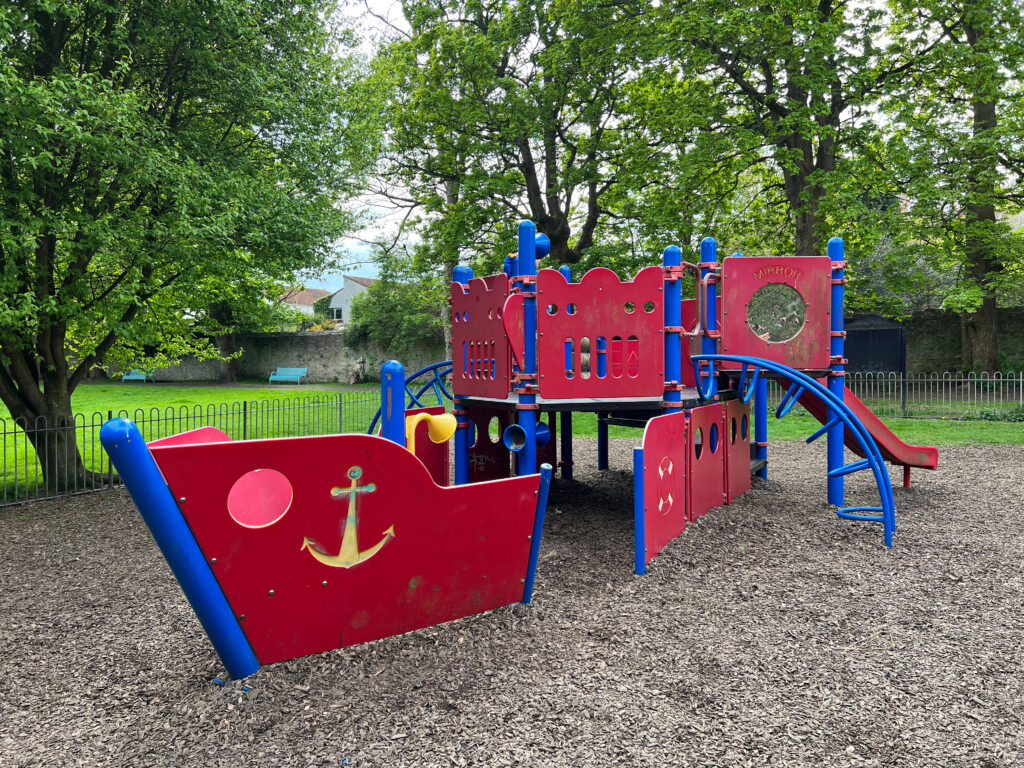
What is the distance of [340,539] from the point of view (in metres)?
2.87

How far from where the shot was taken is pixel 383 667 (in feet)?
10.5

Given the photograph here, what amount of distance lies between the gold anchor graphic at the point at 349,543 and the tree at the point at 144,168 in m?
4.41

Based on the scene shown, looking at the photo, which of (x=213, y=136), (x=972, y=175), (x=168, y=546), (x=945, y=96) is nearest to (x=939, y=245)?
(x=972, y=175)

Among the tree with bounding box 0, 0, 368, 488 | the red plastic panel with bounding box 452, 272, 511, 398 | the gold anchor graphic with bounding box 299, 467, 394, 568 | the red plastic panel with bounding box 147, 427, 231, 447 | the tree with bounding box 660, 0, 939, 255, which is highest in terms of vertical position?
the tree with bounding box 660, 0, 939, 255

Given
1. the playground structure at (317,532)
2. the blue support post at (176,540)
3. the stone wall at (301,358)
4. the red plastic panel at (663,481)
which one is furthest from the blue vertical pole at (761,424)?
the stone wall at (301,358)

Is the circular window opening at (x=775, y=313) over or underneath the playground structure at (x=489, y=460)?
over

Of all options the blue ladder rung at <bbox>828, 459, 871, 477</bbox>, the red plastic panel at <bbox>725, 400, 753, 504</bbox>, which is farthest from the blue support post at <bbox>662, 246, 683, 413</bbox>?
the blue ladder rung at <bbox>828, 459, 871, 477</bbox>

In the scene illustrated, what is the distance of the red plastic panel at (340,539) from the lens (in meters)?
2.50

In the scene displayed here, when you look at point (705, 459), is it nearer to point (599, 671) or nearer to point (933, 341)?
point (599, 671)

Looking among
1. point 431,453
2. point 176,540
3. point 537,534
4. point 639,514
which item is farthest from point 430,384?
point 176,540

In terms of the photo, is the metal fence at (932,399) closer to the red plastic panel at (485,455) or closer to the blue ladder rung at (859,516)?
the blue ladder rung at (859,516)

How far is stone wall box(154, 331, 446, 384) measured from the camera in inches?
1097

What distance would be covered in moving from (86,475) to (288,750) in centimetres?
724

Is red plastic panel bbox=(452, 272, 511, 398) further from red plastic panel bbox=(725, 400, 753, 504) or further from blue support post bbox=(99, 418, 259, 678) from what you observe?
blue support post bbox=(99, 418, 259, 678)
